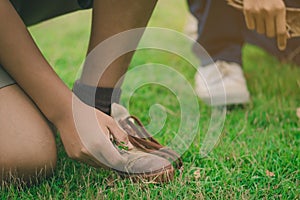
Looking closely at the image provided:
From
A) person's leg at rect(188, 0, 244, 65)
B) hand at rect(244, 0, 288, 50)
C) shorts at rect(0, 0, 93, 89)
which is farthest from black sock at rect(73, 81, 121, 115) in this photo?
person's leg at rect(188, 0, 244, 65)

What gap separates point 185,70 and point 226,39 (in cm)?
27

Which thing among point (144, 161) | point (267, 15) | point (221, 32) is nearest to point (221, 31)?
point (221, 32)

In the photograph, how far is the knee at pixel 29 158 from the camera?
1292 mm

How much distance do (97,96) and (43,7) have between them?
0.34 metres

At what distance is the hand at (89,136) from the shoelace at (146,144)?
0.33 ft

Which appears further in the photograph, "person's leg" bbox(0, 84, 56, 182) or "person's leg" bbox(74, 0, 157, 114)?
"person's leg" bbox(74, 0, 157, 114)

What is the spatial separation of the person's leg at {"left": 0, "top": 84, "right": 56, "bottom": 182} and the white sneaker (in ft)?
2.48

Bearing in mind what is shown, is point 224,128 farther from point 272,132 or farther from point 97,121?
point 97,121

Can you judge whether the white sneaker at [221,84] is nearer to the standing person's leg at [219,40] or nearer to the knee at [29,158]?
the standing person's leg at [219,40]

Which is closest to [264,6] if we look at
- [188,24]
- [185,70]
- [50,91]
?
[50,91]

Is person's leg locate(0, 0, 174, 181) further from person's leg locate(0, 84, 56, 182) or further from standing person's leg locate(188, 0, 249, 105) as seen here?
standing person's leg locate(188, 0, 249, 105)

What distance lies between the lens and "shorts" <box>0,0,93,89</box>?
156 centimetres

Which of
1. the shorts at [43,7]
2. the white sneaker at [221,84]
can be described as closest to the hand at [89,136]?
the shorts at [43,7]

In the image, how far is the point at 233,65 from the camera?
211 cm
